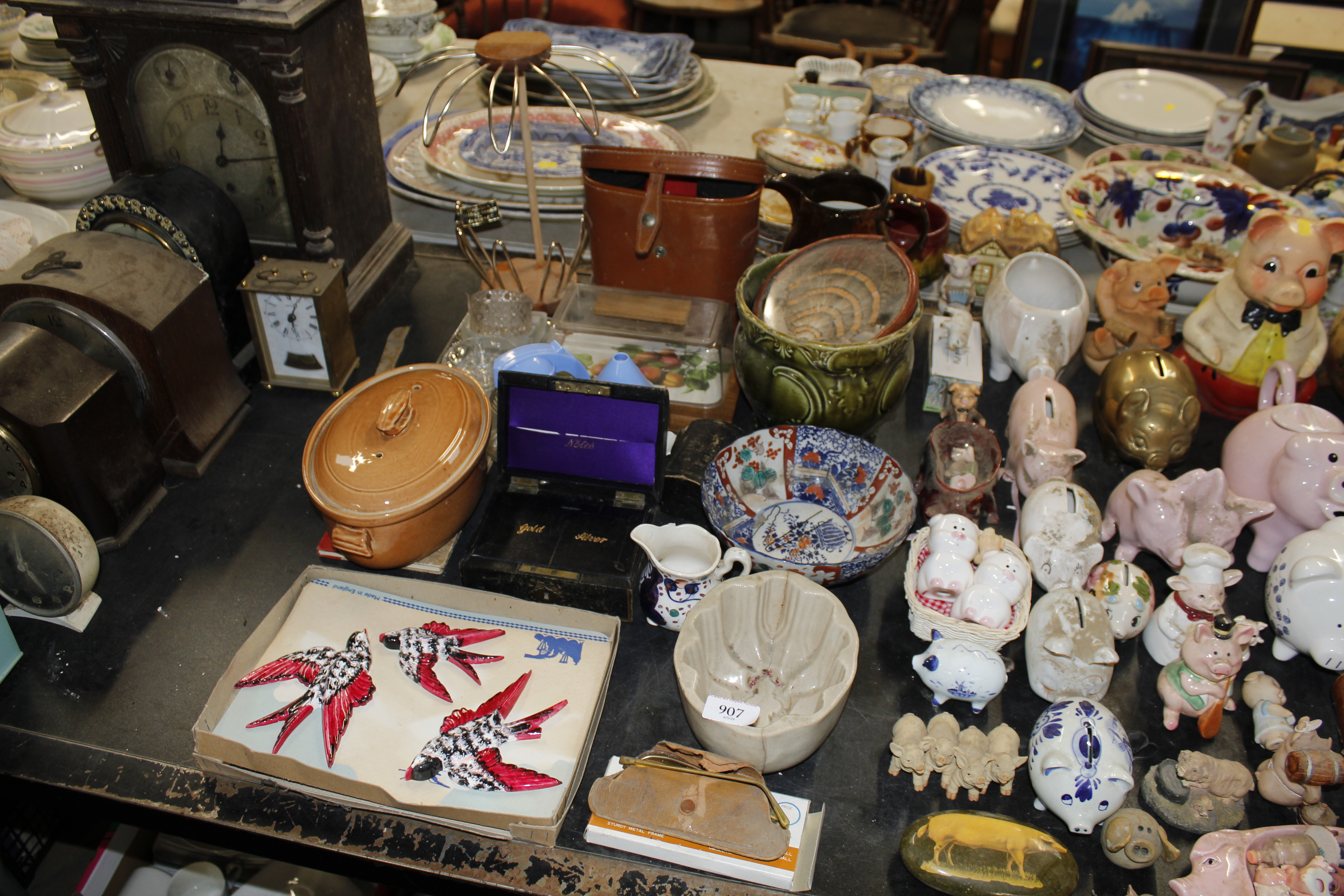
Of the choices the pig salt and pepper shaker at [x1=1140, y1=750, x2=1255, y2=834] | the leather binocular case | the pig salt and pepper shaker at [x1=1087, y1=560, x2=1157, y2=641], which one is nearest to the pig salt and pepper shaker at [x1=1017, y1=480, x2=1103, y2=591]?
the pig salt and pepper shaker at [x1=1087, y1=560, x2=1157, y2=641]

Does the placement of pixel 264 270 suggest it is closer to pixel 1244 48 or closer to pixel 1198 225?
pixel 1198 225

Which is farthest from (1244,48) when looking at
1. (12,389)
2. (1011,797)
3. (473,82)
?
(12,389)

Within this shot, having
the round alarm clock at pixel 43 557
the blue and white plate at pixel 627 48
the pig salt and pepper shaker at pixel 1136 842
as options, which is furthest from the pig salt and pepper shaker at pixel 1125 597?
the blue and white plate at pixel 627 48

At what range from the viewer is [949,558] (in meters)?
1.32

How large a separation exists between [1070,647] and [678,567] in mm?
575

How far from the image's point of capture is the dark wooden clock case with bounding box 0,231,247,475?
1.49 metres

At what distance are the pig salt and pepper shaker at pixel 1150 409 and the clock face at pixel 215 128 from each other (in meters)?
1.65

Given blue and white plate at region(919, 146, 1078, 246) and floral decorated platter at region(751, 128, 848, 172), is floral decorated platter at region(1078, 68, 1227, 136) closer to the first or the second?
blue and white plate at region(919, 146, 1078, 246)

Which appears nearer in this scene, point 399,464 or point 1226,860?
point 1226,860

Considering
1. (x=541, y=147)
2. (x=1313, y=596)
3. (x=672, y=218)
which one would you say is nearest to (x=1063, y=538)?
Result: (x=1313, y=596)

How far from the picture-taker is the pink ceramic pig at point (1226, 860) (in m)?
1.10

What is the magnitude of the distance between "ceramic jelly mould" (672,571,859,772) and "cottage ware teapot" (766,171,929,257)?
720 mm

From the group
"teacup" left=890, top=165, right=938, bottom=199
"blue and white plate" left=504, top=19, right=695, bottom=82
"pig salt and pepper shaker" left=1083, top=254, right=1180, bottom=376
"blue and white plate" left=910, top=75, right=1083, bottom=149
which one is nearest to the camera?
"pig salt and pepper shaker" left=1083, top=254, right=1180, bottom=376

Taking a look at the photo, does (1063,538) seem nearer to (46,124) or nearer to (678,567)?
(678,567)
